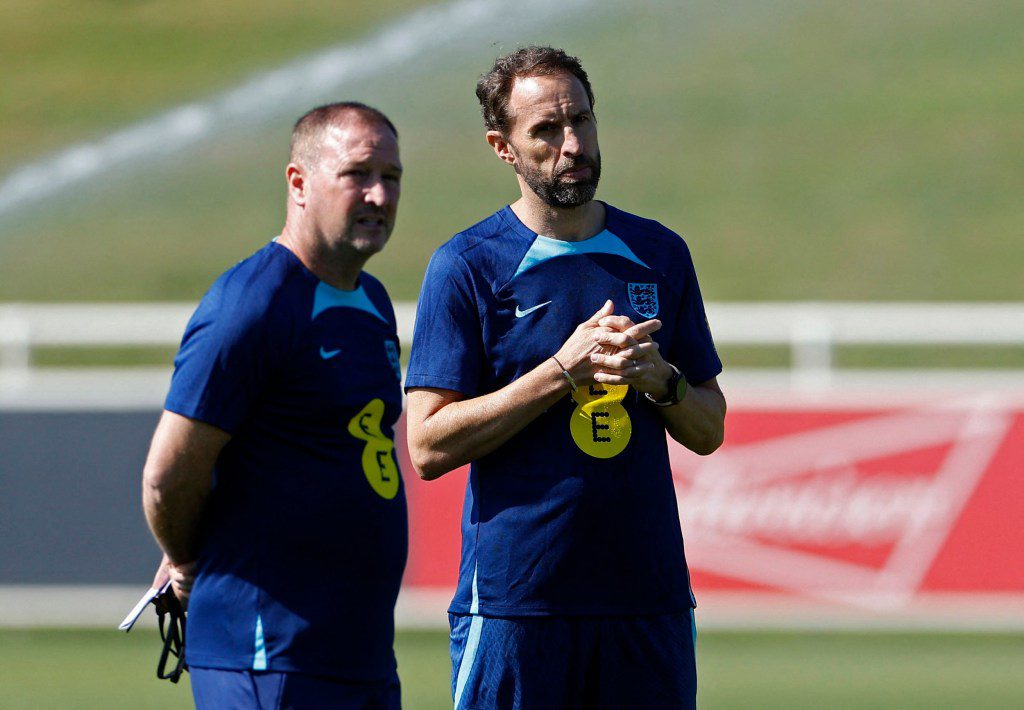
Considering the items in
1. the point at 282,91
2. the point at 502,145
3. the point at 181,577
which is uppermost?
the point at 282,91

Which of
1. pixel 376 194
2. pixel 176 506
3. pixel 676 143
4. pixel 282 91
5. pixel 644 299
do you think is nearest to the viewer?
pixel 644 299

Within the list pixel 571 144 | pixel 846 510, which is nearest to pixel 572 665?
pixel 571 144

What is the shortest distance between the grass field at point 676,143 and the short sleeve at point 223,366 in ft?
44.5

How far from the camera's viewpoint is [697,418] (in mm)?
3508

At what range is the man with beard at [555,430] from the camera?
133 inches

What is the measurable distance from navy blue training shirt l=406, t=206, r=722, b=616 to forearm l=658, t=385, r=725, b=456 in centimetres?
5

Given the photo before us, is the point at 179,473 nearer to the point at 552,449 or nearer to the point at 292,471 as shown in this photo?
the point at 292,471

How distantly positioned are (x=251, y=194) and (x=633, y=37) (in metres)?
6.37

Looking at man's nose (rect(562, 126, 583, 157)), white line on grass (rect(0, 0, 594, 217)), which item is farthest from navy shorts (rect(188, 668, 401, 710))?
white line on grass (rect(0, 0, 594, 217))

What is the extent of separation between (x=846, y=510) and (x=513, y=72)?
210 inches

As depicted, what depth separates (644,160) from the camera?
20.0 meters

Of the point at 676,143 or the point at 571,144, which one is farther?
the point at 676,143

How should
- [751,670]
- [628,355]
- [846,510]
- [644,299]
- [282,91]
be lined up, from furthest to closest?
[282,91] → [846,510] → [751,670] → [644,299] → [628,355]

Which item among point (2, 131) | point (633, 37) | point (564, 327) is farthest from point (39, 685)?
point (633, 37)
